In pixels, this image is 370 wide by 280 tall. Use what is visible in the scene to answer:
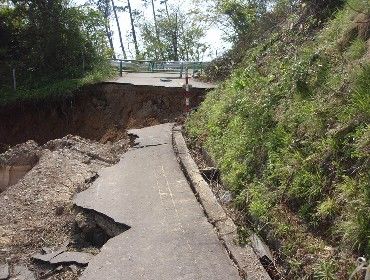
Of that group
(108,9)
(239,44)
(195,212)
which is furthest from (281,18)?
(108,9)

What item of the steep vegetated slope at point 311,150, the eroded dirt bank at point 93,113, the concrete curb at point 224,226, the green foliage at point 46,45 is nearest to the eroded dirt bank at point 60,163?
the eroded dirt bank at point 93,113

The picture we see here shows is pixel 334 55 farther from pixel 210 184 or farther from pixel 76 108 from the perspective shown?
pixel 76 108

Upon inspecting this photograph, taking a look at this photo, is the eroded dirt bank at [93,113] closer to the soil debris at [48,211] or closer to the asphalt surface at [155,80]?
the asphalt surface at [155,80]

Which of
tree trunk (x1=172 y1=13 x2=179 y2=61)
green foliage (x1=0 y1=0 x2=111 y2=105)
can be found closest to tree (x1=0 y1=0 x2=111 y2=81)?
green foliage (x1=0 y1=0 x2=111 y2=105)

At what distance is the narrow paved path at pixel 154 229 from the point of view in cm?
428

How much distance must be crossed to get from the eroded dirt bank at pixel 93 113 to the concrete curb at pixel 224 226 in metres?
6.65

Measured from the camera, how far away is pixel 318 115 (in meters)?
5.01

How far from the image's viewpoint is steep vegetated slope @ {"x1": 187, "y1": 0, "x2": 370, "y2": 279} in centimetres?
369

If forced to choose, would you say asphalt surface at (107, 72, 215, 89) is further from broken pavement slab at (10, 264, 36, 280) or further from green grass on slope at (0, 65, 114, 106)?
broken pavement slab at (10, 264, 36, 280)

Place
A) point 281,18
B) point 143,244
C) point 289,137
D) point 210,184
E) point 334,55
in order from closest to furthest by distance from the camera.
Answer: point 143,244 → point 289,137 → point 334,55 → point 210,184 → point 281,18

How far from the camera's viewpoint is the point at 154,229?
5168mm

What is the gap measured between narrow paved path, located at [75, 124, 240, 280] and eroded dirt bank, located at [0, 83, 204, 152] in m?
6.40

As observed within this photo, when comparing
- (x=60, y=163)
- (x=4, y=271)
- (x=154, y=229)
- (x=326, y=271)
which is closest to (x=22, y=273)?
(x=4, y=271)

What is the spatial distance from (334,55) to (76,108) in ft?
37.6
